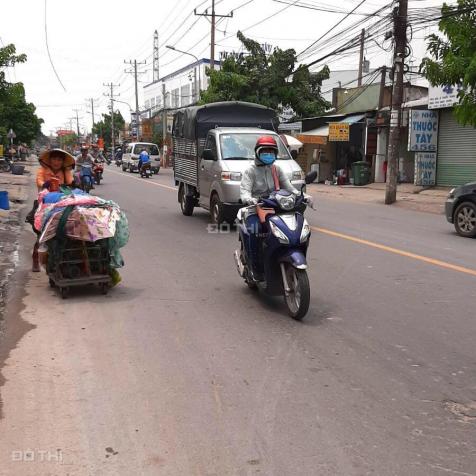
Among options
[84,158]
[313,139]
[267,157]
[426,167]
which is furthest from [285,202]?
[313,139]

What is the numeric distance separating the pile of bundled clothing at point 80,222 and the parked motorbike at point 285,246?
5.18 feet

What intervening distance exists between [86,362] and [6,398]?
0.75 metres

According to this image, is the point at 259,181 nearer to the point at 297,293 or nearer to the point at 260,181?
the point at 260,181

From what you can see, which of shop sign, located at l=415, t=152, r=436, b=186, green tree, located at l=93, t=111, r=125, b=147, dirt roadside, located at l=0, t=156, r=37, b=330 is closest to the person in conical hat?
dirt roadside, located at l=0, t=156, r=37, b=330

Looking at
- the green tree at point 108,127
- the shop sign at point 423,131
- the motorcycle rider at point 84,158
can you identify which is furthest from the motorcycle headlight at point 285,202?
the green tree at point 108,127

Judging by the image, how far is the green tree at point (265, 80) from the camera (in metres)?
33.2

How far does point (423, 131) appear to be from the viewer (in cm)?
2336

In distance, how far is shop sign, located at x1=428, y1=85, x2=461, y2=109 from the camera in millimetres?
21734

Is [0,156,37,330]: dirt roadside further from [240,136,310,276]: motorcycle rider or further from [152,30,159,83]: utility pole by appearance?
[152,30,159,83]: utility pole

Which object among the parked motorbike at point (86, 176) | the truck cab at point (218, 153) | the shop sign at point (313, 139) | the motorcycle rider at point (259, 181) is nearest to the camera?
the motorcycle rider at point (259, 181)

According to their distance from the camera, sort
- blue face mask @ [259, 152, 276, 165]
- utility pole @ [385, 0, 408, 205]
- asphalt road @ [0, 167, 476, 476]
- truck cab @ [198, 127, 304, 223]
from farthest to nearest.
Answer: utility pole @ [385, 0, 408, 205] < truck cab @ [198, 127, 304, 223] < blue face mask @ [259, 152, 276, 165] < asphalt road @ [0, 167, 476, 476]

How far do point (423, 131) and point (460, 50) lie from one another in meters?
9.43

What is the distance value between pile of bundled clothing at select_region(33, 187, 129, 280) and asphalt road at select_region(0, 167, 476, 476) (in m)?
0.67

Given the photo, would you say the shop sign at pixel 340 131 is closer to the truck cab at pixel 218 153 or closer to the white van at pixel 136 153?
the truck cab at pixel 218 153
